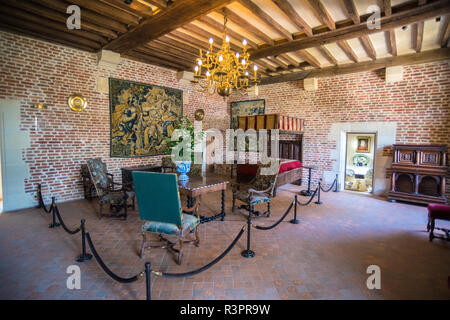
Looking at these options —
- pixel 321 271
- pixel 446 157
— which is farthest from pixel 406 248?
pixel 446 157

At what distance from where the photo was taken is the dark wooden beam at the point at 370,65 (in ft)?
18.0

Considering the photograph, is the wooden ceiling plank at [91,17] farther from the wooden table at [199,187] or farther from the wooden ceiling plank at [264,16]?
the wooden table at [199,187]

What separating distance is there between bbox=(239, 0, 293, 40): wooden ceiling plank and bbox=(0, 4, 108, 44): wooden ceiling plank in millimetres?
3404

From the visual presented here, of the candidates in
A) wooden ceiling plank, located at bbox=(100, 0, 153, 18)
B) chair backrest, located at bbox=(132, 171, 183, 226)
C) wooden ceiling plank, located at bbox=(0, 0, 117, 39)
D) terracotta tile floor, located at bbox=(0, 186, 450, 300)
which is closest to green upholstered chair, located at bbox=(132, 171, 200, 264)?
chair backrest, located at bbox=(132, 171, 183, 226)

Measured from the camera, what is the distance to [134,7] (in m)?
3.82

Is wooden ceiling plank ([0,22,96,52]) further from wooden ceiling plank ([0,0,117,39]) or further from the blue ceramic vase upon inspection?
the blue ceramic vase

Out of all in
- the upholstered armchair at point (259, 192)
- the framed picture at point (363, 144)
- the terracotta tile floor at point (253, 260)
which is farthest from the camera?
the framed picture at point (363, 144)

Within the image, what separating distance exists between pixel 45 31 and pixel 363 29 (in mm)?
6295

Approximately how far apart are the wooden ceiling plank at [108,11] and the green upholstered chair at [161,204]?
2948mm

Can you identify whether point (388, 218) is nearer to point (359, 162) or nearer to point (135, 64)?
point (359, 162)

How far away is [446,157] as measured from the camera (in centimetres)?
543

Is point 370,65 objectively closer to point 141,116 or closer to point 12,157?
point 141,116

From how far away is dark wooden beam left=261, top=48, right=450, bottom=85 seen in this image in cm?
547

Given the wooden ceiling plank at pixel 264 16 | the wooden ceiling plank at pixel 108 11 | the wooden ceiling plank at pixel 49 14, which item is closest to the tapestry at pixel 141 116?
the wooden ceiling plank at pixel 49 14
